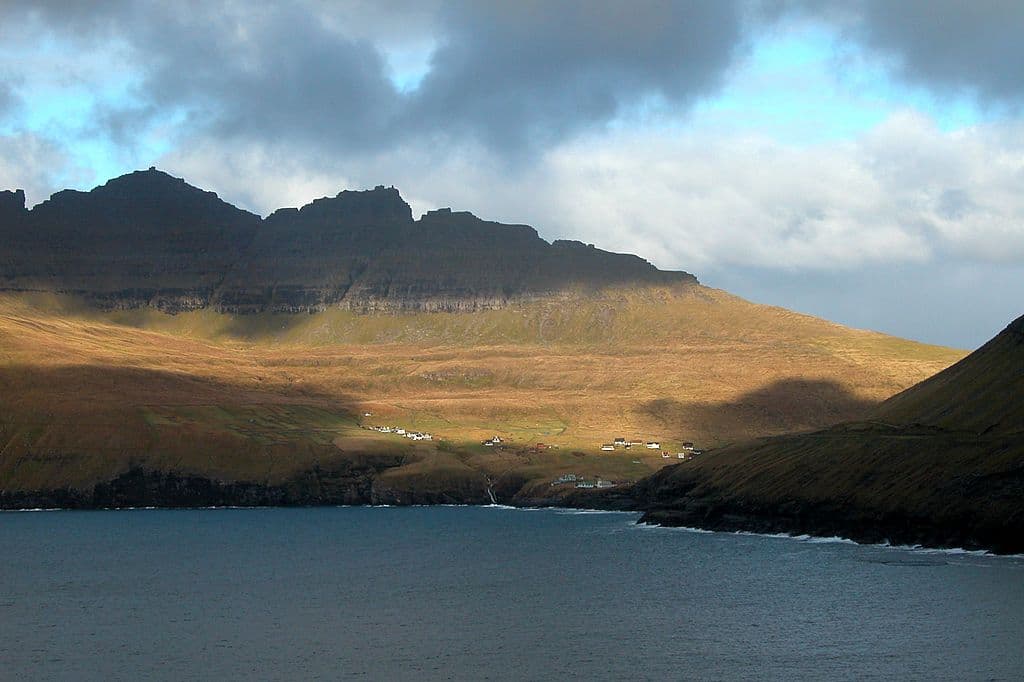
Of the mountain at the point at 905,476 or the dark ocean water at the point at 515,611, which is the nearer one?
the dark ocean water at the point at 515,611

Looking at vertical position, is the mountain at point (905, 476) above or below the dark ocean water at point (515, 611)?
above

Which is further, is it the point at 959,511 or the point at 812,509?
the point at 812,509

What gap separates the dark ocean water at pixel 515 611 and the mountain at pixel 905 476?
272 inches

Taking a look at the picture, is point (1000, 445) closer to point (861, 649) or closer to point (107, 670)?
point (861, 649)

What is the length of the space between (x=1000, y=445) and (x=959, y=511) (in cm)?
1388

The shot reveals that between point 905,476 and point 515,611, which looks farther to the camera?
point 905,476

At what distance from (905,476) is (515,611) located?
220 ft

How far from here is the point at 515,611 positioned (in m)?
103

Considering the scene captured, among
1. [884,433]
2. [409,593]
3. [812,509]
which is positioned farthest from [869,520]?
[409,593]

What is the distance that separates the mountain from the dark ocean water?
690 centimetres

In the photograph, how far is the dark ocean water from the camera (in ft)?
260

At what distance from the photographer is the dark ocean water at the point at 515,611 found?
7938 cm

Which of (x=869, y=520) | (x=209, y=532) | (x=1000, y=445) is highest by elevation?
(x=1000, y=445)

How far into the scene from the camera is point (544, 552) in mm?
148875
